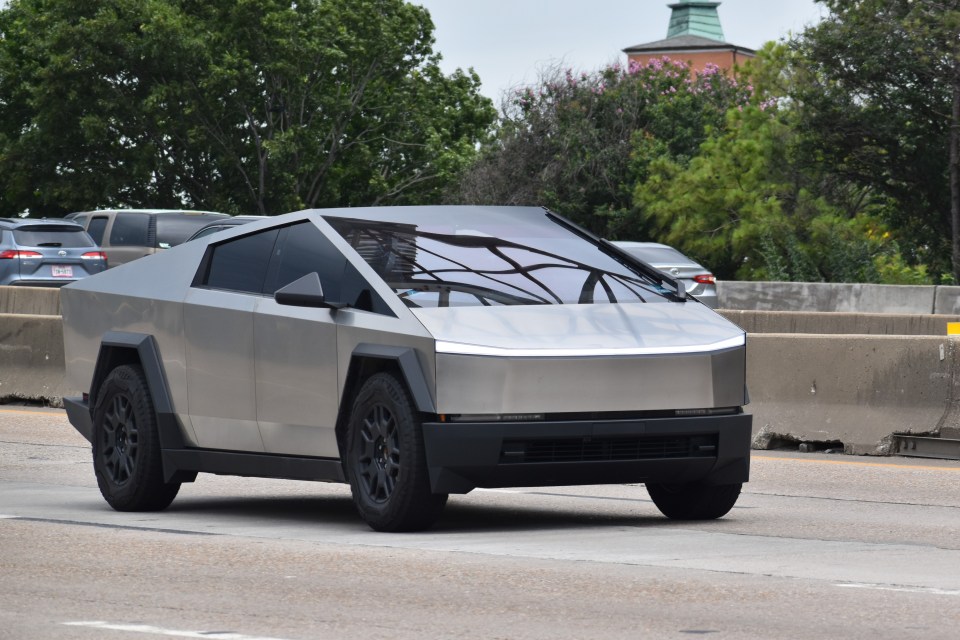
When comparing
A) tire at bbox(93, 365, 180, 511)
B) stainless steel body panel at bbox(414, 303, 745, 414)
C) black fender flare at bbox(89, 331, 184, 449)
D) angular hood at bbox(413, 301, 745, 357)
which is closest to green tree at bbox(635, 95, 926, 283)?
black fender flare at bbox(89, 331, 184, 449)

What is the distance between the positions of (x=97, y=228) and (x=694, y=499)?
2858 centimetres

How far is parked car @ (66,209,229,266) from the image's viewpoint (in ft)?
110

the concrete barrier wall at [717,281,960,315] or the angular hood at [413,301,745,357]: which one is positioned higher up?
the angular hood at [413,301,745,357]

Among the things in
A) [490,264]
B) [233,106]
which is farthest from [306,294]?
[233,106]

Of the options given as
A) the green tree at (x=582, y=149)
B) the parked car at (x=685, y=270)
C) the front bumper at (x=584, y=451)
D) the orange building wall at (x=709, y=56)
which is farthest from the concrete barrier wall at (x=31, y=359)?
the orange building wall at (x=709, y=56)

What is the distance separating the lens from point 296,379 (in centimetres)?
891

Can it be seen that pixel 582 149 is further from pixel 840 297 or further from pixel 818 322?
pixel 818 322

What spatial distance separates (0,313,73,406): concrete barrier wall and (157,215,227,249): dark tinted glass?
45.1 ft

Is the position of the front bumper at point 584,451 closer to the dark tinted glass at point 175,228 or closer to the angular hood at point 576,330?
the angular hood at point 576,330

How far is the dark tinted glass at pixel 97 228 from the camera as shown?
1417 inches

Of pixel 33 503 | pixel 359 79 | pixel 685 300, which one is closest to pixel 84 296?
pixel 33 503

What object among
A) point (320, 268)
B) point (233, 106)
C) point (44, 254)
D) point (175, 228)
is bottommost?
point (44, 254)

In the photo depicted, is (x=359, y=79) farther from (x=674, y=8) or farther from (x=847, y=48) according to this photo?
(x=674, y=8)

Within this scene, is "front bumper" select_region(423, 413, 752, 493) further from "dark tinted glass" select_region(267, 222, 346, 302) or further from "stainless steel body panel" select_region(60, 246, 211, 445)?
"stainless steel body panel" select_region(60, 246, 211, 445)
